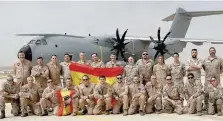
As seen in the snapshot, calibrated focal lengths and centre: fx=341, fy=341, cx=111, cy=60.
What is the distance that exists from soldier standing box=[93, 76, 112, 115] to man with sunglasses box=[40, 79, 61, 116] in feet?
4.09

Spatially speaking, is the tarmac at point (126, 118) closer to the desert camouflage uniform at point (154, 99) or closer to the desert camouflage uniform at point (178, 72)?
the desert camouflage uniform at point (154, 99)

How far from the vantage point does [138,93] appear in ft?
33.0

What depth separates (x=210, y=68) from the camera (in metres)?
10.5

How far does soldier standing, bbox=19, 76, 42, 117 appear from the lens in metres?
10.1

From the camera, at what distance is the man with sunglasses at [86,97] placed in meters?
10.1

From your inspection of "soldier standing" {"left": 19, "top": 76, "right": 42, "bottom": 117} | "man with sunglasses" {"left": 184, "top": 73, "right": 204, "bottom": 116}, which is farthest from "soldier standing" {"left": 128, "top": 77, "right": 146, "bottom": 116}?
"soldier standing" {"left": 19, "top": 76, "right": 42, "bottom": 117}

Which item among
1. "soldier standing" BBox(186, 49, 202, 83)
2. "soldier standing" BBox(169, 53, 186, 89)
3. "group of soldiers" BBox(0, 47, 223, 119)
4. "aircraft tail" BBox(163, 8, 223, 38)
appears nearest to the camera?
"group of soldiers" BBox(0, 47, 223, 119)

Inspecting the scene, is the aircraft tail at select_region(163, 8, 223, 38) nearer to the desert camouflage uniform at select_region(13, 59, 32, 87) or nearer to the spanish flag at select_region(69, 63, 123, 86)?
the spanish flag at select_region(69, 63, 123, 86)

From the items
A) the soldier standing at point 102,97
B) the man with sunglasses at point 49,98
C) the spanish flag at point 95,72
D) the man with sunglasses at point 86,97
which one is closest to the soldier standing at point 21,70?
the man with sunglasses at point 49,98

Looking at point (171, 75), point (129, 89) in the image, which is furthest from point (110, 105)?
point (171, 75)

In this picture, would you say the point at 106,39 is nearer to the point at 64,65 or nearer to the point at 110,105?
the point at 64,65

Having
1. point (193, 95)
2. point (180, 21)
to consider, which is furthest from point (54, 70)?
point (180, 21)

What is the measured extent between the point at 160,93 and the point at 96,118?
6.90 feet

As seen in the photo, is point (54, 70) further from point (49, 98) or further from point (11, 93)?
point (11, 93)
